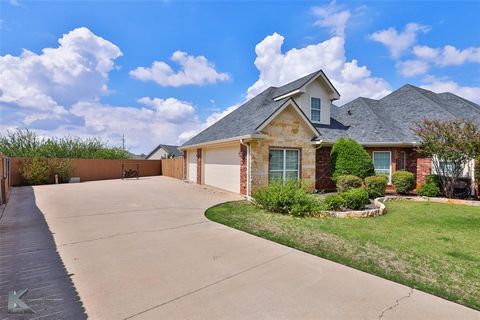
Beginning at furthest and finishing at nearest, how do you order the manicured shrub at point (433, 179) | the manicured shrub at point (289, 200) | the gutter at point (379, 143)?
the gutter at point (379, 143) < the manicured shrub at point (433, 179) < the manicured shrub at point (289, 200)

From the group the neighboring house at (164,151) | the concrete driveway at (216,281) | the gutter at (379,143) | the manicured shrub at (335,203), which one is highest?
the neighboring house at (164,151)

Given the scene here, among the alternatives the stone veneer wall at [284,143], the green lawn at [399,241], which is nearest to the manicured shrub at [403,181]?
the green lawn at [399,241]

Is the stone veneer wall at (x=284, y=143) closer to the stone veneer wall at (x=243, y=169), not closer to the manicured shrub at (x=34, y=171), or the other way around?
the stone veneer wall at (x=243, y=169)

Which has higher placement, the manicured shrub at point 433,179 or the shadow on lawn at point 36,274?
the manicured shrub at point 433,179

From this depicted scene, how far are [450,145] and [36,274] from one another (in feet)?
49.4

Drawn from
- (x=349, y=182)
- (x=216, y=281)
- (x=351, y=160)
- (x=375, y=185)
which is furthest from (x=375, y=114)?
(x=216, y=281)

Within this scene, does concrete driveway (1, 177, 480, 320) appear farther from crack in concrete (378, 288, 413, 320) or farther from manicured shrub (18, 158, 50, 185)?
manicured shrub (18, 158, 50, 185)

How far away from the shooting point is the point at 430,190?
12766 millimetres

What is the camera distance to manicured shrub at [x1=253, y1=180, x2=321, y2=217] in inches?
343

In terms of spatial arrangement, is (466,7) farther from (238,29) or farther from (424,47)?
(238,29)

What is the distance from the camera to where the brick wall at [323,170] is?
594 inches

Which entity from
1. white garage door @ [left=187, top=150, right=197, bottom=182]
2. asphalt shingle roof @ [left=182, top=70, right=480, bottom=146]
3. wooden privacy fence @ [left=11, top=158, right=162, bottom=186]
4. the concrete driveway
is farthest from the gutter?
wooden privacy fence @ [left=11, top=158, right=162, bottom=186]

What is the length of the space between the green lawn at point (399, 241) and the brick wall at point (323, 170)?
5234mm

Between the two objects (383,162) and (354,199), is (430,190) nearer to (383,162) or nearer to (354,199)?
(383,162)
